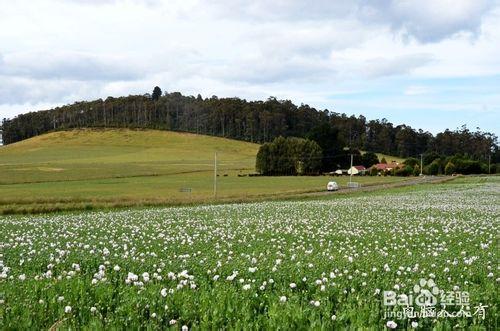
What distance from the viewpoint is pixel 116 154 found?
154m

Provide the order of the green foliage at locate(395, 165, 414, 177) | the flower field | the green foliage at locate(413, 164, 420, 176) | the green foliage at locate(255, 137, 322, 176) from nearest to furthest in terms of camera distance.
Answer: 1. the flower field
2. the green foliage at locate(255, 137, 322, 176)
3. the green foliage at locate(395, 165, 414, 177)
4. the green foliage at locate(413, 164, 420, 176)

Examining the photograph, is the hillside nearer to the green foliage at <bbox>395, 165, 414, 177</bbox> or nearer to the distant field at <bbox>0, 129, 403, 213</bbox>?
the distant field at <bbox>0, 129, 403, 213</bbox>

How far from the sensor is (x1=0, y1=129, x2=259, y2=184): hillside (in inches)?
4067

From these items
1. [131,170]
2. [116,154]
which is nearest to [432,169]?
[131,170]

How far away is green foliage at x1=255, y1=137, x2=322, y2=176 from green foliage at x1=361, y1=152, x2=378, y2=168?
89.6 ft

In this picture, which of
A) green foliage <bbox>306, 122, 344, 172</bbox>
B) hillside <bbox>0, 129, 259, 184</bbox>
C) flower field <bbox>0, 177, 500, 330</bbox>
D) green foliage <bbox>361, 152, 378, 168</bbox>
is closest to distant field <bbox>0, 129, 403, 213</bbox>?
hillside <bbox>0, 129, 259, 184</bbox>

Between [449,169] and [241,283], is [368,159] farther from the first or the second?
[241,283]

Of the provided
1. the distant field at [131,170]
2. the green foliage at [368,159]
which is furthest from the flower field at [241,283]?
A: the green foliage at [368,159]

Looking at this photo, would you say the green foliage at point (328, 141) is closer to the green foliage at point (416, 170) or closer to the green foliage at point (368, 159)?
the green foliage at point (368, 159)

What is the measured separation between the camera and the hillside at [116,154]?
103312 millimetres

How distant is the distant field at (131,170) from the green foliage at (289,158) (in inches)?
220

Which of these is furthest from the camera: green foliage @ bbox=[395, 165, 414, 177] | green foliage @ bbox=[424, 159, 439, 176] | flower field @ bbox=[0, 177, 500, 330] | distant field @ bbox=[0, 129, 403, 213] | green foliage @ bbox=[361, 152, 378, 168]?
green foliage @ bbox=[361, 152, 378, 168]

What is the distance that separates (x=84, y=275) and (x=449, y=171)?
459 feet

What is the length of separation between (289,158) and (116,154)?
56160 mm
